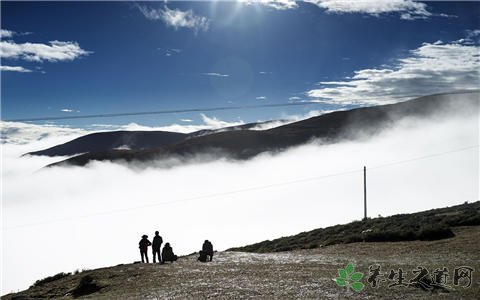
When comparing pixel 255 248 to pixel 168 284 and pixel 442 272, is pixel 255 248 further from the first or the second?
pixel 442 272

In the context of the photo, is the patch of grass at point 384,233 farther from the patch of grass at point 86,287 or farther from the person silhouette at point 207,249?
the patch of grass at point 86,287

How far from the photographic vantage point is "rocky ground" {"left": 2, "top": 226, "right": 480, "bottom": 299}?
14.9 m

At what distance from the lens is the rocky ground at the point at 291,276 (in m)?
14.9

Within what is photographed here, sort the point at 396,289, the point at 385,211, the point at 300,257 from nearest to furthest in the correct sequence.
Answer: the point at 396,289
the point at 300,257
the point at 385,211

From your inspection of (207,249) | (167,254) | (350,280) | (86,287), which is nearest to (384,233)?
(207,249)

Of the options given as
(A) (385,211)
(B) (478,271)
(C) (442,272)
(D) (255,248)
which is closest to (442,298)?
(C) (442,272)

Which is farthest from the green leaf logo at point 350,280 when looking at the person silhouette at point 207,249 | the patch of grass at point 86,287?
the person silhouette at point 207,249

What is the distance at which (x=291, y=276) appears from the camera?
18.5 meters

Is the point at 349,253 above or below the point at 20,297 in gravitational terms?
above

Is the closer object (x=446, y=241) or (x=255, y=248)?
(x=446, y=241)

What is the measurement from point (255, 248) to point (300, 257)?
15.5m

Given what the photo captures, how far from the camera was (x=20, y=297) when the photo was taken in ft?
68.1

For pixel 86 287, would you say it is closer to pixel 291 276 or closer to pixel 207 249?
pixel 207 249

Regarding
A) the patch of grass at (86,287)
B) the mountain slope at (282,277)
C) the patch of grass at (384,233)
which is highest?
the patch of grass at (384,233)
